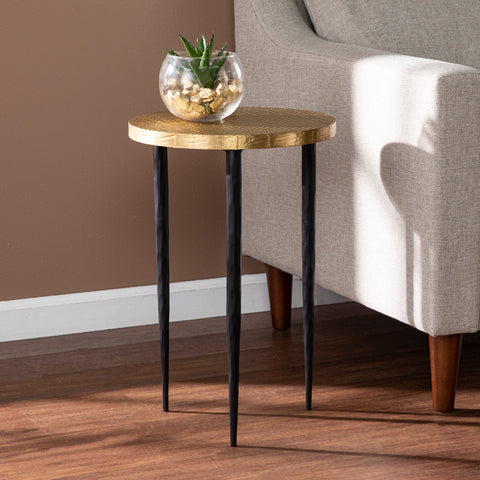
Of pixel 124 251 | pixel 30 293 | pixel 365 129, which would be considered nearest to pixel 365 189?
pixel 365 129

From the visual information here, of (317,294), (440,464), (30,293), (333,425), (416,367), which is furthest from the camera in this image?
(317,294)

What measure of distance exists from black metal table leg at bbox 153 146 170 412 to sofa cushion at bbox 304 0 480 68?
0.60 metres

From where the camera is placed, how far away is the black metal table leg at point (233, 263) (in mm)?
1553

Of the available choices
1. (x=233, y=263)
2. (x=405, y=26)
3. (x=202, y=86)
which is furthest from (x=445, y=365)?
(x=405, y=26)

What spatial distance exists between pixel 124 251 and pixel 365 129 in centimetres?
75

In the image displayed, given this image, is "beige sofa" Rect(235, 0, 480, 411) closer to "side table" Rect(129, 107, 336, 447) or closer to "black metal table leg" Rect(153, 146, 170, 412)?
"side table" Rect(129, 107, 336, 447)

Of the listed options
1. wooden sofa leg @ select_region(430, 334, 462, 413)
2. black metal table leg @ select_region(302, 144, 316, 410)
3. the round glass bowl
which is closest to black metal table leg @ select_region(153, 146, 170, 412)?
the round glass bowl

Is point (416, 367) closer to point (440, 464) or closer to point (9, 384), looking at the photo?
point (440, 464)

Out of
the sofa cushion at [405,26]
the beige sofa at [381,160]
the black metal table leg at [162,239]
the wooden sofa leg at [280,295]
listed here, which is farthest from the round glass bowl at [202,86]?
the wooden sofa leg at [280,295]

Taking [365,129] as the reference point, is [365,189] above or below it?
below

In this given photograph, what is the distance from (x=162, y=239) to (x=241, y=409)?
14.3 inches

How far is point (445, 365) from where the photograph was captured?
5.75 ft

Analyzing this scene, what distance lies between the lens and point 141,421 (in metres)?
1.75

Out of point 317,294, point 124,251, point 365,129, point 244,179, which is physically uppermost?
point 365,129
